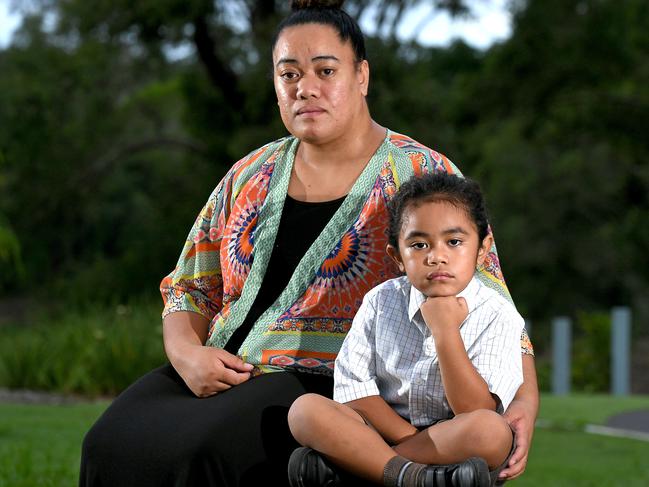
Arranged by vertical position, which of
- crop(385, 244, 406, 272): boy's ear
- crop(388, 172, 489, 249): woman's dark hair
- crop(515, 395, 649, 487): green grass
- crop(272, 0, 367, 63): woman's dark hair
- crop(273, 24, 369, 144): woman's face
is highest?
crop(272, 0, 367, 63): woman's dark hair

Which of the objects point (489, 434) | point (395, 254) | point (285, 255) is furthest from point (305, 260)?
point (489, 434)

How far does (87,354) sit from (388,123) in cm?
564

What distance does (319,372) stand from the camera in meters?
3.16

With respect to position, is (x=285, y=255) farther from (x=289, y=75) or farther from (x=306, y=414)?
(x=306, y=414)

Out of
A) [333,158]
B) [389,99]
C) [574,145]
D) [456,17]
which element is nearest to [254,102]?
[389,99]

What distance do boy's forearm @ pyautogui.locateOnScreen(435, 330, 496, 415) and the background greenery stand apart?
10809 mm

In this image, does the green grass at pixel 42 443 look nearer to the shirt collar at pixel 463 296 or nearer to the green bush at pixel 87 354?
the green bush at pixel 87 354

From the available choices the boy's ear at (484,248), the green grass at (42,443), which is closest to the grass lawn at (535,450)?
the green grass at (42,443)

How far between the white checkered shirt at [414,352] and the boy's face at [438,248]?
74 millimetres

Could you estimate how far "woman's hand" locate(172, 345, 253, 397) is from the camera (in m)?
3.10

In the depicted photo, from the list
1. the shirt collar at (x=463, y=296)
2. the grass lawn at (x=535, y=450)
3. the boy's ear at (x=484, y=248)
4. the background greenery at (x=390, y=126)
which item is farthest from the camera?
the background greenery at (x=390, y=126)

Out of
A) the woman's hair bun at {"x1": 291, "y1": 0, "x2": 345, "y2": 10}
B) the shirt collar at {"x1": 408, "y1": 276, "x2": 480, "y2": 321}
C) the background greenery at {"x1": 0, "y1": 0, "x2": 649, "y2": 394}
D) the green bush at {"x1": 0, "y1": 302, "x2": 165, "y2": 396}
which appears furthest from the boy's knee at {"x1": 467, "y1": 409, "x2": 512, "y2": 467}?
the background greenery at {"x1": 0, "y1": 0, "x2": 649, "y2": 394}

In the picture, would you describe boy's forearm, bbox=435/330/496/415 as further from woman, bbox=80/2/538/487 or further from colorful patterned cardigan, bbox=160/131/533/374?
colorful patterned cardigan, bbox=160/131/533/374

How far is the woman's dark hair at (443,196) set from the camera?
9.41 ft
